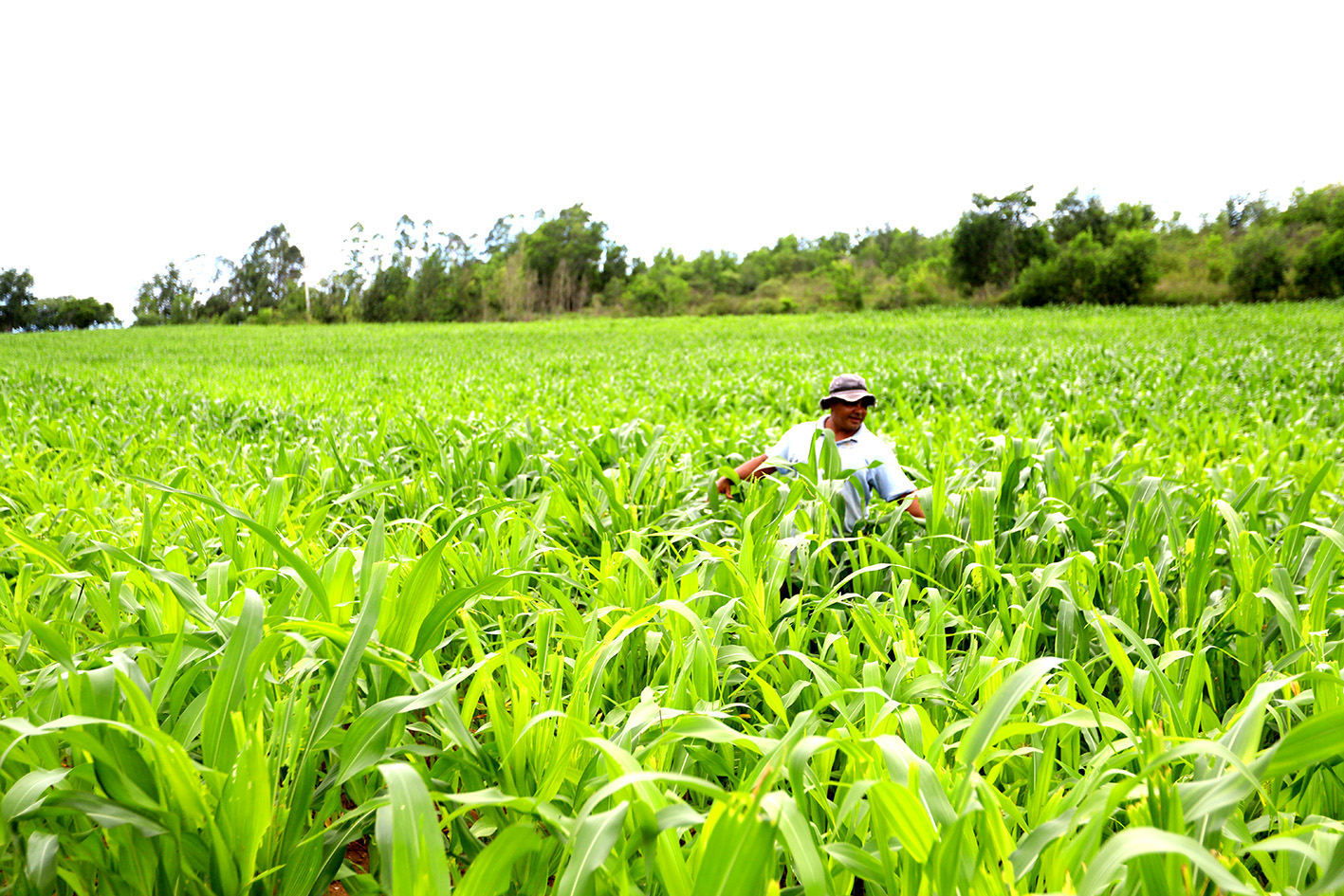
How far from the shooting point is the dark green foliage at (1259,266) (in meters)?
38.1

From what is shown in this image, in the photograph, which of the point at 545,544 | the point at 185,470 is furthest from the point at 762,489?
the point at 185,470

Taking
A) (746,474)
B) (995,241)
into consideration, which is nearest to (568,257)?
(995,241)

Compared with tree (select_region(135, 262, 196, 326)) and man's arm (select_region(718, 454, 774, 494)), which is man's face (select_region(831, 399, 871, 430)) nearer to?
man's arm (select_region(718, 454, 774, 494))

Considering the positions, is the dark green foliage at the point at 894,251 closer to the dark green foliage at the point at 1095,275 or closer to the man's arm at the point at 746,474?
the dark green foliage at the point at 1095,275

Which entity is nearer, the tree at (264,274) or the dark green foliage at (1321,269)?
the dark green foliage at (1321,269)

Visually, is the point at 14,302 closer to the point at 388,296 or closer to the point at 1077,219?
the point at 388,296

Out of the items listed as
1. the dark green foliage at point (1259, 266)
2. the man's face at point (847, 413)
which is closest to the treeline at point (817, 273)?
the dark green foliage at point (1259, 266)

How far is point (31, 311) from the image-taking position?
5750cm

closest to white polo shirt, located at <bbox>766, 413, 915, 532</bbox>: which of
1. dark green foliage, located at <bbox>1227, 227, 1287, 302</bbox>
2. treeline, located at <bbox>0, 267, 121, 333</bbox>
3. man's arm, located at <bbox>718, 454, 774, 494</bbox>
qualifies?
man's arm, located at <bbox>718, 454, 774, 494</bbox>

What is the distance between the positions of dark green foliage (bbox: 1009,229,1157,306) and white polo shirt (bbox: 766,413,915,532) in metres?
42.9

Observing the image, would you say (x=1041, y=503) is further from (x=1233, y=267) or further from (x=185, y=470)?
(x=1233, y=267)

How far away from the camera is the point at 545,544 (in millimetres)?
2922

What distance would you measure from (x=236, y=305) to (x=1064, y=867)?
97.0 m

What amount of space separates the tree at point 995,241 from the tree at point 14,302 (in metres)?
69.3
